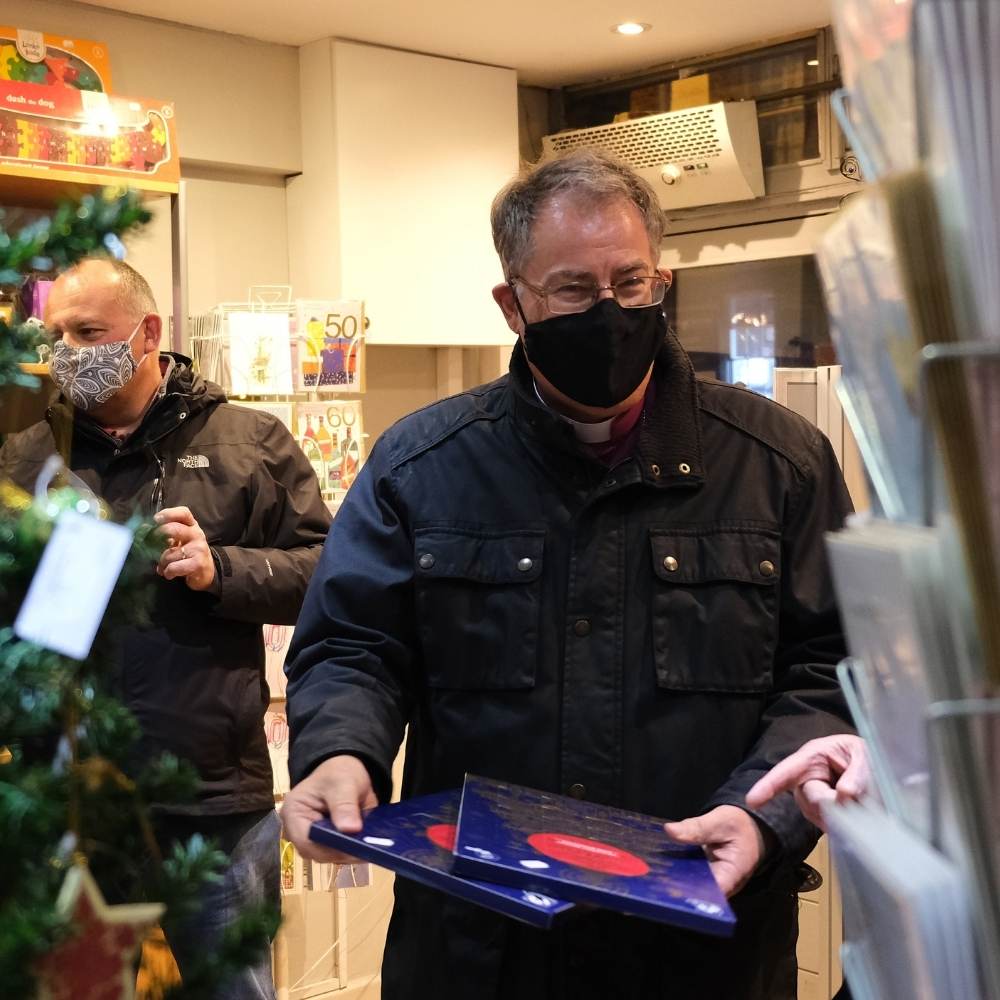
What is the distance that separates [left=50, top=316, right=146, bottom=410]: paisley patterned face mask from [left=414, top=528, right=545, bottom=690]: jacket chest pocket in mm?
1050

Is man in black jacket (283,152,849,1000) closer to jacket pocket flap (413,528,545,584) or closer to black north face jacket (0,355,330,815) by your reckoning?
jacket pocket flap (413,528,545,584)

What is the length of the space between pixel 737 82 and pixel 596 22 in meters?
0.74

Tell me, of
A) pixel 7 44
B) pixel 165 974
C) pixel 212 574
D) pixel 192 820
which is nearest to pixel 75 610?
pixel 165 974

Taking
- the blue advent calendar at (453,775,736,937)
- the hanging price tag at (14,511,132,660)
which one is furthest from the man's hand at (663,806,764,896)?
the hanging price tag at (14,511,132,660)

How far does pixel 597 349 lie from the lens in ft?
5.26

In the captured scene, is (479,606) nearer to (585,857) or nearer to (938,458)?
(585,857)

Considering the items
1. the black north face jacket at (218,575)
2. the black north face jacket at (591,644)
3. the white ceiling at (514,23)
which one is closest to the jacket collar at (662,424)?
the black north face jacket at (591,644)

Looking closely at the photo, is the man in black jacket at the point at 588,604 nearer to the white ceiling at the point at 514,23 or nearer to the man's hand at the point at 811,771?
the man's hand at the point at 811,771

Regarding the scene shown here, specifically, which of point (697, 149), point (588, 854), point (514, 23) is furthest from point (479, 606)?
point (697, 149)

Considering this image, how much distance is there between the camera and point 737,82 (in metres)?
4.51

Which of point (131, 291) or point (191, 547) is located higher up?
point (131, 291)

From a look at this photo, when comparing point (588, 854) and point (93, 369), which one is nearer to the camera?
point (588, 854)

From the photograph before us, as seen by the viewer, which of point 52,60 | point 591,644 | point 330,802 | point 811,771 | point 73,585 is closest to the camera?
point 73,585

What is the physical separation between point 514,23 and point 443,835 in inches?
131
